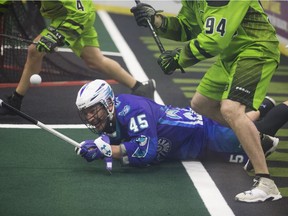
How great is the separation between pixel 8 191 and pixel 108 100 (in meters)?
0.98

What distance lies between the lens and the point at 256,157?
5547 mm

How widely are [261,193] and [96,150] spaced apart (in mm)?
1215

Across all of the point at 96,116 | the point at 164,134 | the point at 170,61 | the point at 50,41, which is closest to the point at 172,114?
the point at 164,134

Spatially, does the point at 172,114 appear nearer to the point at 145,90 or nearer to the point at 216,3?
the point at 216,3

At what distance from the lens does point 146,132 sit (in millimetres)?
5891

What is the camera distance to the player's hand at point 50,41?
7.10m

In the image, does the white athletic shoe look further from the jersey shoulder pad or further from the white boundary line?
the jersey shoulder pad

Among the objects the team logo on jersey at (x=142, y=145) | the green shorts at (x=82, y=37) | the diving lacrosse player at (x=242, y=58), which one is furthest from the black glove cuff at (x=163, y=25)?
the green shorts at (x=82, y=37)

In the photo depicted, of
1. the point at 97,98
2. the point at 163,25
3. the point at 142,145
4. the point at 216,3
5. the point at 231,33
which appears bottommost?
the point at 142,145

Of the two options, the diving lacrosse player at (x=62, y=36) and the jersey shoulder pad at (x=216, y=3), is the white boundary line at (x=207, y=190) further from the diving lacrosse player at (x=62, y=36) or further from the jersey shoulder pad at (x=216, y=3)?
the diving lacrosse player at (x=62, y=36)

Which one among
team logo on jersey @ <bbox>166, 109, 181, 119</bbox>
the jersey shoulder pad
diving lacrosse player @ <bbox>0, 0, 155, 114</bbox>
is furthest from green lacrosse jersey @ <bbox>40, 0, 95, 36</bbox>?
the jersey shoulder pad

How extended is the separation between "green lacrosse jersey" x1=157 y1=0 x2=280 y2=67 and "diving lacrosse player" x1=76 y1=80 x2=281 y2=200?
532 millimetres

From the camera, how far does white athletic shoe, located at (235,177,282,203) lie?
550 centimetres

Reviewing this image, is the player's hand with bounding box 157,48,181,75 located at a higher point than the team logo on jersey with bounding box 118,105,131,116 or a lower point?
higher
